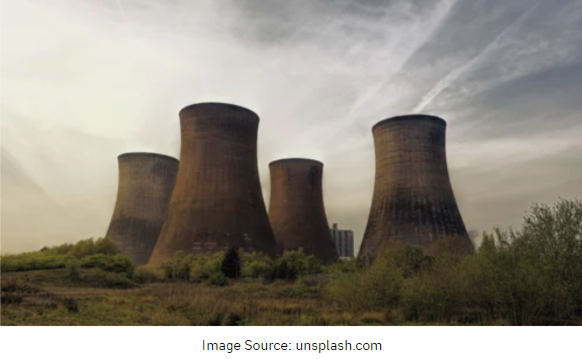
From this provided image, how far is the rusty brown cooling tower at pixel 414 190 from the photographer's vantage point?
2275 centimetres

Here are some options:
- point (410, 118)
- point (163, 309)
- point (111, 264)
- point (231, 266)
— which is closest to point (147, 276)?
point (111, 264)

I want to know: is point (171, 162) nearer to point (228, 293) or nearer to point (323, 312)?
point (228, 293)

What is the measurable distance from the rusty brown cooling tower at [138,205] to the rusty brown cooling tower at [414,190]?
13096mm

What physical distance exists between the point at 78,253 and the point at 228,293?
32.5ft

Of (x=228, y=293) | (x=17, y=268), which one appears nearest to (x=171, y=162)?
(x=17, y=268)

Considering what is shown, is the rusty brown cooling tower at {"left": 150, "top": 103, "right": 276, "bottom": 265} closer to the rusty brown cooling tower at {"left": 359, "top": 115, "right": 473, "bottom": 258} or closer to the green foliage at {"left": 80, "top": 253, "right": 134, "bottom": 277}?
the green foliage at {"left": 80, "top": 253, "right": 134, "bottom": 277}

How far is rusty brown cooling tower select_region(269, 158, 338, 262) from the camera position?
2984 cm

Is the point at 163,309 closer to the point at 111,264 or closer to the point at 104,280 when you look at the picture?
the point at 104,280

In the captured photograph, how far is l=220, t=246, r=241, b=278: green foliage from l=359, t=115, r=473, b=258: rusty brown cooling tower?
26.4 ft

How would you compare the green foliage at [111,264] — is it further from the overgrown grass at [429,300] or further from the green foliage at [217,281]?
the overgrown grass at [429,300]

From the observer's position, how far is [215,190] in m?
21.4

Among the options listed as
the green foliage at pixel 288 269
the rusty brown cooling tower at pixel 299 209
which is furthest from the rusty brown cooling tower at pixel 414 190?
the rusty brown cooling tower at pixel 299 209

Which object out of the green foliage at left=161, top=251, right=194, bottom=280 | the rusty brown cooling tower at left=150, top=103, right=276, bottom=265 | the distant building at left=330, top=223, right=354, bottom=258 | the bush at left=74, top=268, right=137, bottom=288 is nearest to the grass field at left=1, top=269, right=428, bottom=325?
the bush at left=74, top=268, right=137, bottom=288

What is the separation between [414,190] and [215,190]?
31.0 feet
